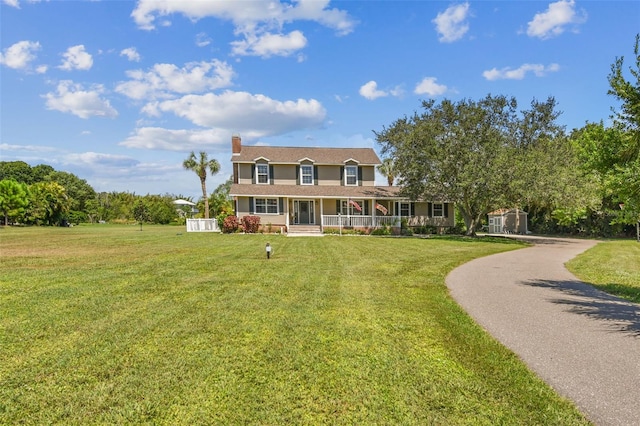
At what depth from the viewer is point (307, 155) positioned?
107 feet

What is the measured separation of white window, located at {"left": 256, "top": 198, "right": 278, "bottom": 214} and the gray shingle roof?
3522 mm

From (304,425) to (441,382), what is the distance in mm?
1604

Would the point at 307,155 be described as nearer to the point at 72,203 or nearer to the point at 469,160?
the point at 469,160

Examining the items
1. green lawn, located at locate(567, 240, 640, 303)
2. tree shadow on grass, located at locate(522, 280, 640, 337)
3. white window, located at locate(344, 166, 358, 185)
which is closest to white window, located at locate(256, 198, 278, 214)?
white window, located at locate(344, 166, 358, 185)

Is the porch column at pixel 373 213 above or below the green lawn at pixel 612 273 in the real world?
above

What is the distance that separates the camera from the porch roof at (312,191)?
2902cm

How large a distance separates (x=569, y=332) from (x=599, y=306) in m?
2.36

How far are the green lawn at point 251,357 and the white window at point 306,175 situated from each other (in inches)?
916

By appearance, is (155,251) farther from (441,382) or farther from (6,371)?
(441,382)

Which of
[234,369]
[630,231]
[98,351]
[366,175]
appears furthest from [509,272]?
[630,231]

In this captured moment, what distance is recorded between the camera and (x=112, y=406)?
342 cm

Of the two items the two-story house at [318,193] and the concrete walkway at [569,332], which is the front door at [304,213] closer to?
the two-story house at [318,193]

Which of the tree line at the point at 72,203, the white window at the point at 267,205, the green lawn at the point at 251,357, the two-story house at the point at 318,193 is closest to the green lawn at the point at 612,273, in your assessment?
the green lawn at the point at 251,357

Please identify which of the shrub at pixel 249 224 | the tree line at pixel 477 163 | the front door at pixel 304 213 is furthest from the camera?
the front door at pixel 304 213
